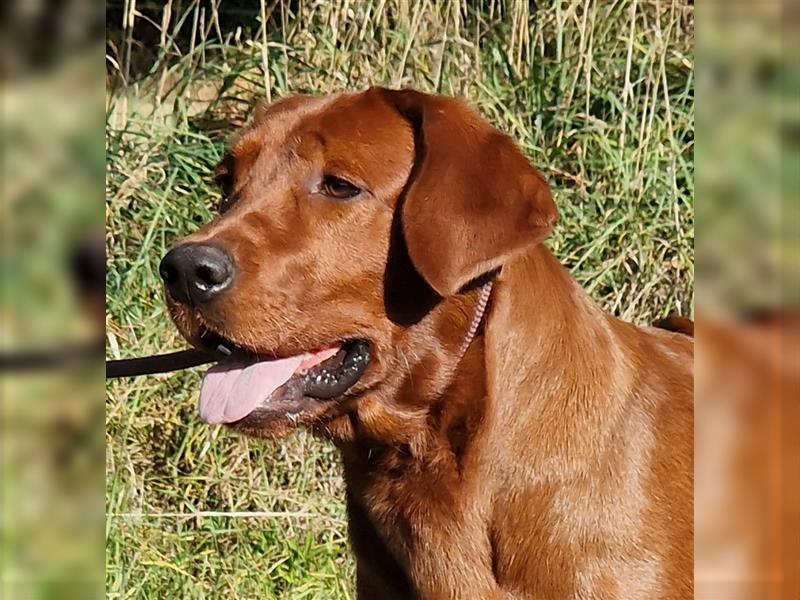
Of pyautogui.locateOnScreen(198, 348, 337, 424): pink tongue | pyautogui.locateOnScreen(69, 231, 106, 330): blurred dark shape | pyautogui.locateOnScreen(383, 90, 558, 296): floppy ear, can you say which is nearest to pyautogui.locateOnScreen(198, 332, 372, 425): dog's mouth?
pyautogui.locateOnScreen(198, 348, 337, 424): pink tongue

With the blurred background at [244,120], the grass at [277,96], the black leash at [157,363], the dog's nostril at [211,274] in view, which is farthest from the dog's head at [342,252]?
the grass at [277,96]

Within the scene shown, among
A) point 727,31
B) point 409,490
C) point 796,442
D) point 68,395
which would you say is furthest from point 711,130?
point 409,490

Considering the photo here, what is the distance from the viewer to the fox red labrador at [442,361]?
2.75 m

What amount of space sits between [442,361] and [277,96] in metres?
2.78

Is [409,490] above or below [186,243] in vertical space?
below

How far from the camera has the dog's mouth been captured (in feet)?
9.34

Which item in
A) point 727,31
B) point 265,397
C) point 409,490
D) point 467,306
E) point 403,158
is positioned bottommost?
point 409,490

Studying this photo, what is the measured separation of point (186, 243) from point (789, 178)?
1.75m

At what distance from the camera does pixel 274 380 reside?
287 cm

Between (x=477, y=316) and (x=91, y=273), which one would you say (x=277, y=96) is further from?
(x=91, y=273)

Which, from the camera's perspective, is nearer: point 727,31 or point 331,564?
point 727,31

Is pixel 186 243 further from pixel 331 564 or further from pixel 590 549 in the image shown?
pixel 331 564

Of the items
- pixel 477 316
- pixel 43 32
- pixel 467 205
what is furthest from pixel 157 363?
pixel 43 32

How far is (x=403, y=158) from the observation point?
2967 millimetres
